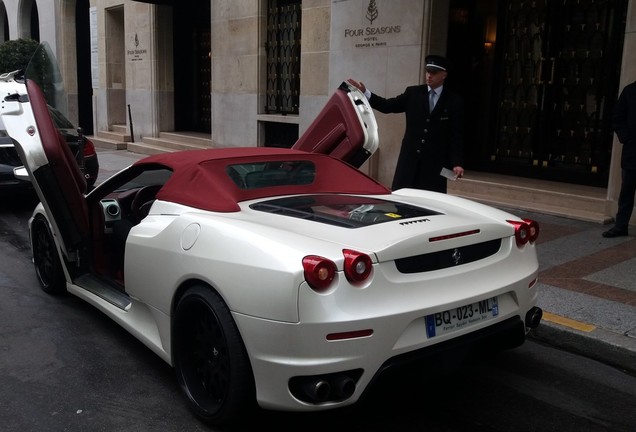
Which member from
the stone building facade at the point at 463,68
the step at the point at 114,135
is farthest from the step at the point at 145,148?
the stone building facade at the point at 463,68

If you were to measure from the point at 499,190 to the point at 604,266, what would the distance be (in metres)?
3.29

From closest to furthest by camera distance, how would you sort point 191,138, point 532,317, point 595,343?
point 532,317 → point 595,343 → point 191,138

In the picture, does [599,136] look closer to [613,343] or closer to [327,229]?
[613,343]

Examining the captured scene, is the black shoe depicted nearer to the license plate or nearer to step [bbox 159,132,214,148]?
the license plate

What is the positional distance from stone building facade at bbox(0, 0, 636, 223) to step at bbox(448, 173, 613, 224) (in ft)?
0.54

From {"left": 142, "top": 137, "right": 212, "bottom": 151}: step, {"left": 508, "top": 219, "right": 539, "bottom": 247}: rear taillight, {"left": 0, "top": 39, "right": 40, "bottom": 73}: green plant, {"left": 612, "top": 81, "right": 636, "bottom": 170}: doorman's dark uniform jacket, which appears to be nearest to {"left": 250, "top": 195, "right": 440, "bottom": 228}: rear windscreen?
{"left": 508, "top": 219, "right": 539, "bottom": 247}: rear taillight

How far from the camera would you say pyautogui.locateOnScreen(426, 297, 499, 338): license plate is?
3055 mm

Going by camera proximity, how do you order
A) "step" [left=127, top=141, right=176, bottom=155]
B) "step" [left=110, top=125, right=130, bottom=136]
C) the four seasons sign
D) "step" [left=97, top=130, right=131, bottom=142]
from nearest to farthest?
the four seasons sign
"step" [left=127, top=141, right=176, bottom=155]
"step" [left=97, top=130, right=131, bottom=142]
"step" [left=110, top=125, right=130, bottom=136]

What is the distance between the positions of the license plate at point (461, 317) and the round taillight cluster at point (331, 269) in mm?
420

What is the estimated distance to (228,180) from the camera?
3.86 m

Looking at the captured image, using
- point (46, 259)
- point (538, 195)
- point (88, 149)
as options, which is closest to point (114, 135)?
point (88, 149)

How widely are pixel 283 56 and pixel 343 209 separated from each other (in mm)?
10274

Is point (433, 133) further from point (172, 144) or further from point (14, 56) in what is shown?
point (14, 56)

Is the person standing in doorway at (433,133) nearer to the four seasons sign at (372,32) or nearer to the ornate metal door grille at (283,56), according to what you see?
the four seasons sign at (372,32)
